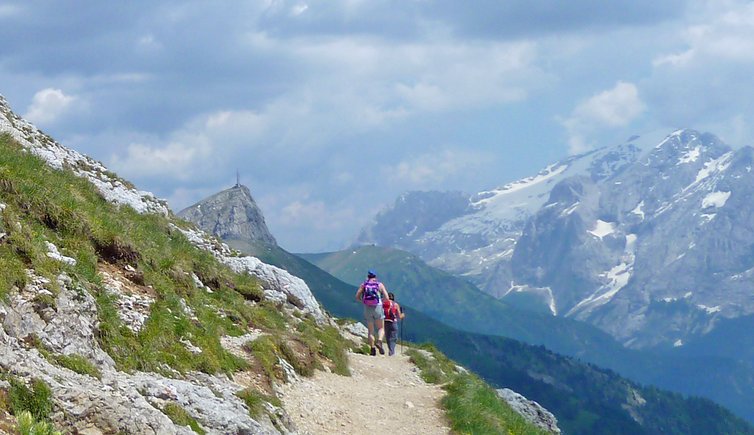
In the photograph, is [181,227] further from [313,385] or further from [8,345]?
[8,345]

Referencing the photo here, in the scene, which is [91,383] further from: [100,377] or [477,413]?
[477,413]

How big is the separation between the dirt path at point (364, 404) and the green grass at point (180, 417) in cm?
526

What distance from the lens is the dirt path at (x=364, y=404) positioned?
2317cm

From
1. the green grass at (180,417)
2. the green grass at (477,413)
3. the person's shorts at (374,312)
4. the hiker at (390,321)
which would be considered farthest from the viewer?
the hiker at (390,321)

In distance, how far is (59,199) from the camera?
23.1 metres

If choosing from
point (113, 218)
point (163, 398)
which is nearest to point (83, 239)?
point (113, 218)

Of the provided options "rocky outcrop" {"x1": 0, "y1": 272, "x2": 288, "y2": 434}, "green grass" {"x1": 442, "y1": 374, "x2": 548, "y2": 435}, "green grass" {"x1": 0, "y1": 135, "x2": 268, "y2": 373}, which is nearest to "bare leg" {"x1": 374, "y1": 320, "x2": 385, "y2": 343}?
"green grass" {"x1": 442, "y1": 374, "x2": 548, "y2": 435}

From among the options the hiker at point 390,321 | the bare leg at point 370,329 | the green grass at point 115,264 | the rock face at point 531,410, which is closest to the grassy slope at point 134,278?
the green grass at point 115,264

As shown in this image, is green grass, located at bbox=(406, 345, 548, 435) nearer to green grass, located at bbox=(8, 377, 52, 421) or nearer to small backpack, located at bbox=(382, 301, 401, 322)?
small backpack, located at bbox=(382, 301, 401, 322)

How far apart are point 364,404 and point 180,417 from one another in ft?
33.2

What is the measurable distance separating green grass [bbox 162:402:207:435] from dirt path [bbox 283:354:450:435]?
5258 mm

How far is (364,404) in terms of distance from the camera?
84.3ft

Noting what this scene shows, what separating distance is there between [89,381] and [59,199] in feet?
29.4

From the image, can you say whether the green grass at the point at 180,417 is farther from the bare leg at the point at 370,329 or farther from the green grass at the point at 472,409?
the bare leg at the point at 370,329
